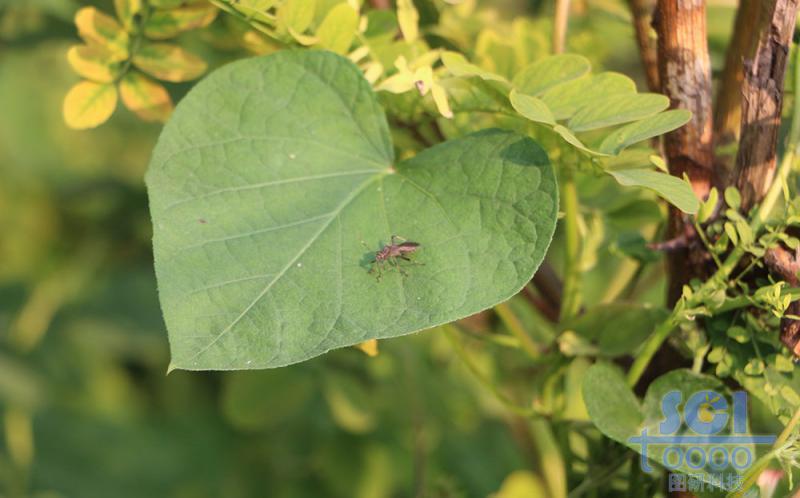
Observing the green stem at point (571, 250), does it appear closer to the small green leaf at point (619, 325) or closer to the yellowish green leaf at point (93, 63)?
the small green leaf at point (619, 325)

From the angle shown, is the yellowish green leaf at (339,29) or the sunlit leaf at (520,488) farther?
the sunlit leaf at (520,488)

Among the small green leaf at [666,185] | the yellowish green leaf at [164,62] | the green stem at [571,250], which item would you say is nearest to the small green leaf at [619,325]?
the green stem at [571,250]

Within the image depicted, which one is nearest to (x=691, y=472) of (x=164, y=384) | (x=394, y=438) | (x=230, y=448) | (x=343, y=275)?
(x=343, y=275)

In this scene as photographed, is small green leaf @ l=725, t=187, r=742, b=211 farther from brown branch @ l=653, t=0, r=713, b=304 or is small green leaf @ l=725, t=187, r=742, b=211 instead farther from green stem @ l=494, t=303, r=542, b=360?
green stem @ l=494, t=303, r=542, b=360

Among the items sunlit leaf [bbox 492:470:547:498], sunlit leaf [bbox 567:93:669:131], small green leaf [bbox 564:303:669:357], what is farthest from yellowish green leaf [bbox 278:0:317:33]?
sunlit leaf [bbox 492:470:547:498]

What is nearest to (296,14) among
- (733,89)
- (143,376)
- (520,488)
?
(733,89)

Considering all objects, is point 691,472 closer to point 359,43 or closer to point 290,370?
point 359,43

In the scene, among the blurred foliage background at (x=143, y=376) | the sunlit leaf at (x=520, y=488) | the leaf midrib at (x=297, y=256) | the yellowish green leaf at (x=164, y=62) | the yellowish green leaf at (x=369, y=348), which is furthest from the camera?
the blurred foliage background at (x=143, y=376)
